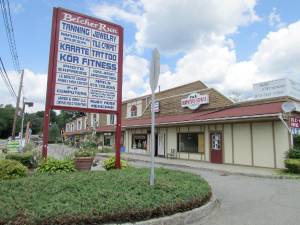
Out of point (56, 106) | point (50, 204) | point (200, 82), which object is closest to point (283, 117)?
point (56, 106)

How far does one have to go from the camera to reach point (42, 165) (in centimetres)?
799

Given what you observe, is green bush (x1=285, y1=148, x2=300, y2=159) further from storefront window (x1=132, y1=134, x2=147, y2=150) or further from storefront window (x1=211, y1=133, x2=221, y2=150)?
storefront window (x1=132, y1=134, x2=147, y2=150)

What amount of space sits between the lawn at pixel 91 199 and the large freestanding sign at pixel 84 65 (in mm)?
2756

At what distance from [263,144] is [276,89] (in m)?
3.82

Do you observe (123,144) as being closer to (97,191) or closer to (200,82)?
(200,82)

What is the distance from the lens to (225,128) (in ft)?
59.6

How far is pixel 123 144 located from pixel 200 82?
1225cm

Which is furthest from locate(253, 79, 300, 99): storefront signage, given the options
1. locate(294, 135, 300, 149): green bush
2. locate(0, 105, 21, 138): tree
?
locate(0, 105, 21, 138): tree

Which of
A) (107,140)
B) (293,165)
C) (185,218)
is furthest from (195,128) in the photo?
(107,140)

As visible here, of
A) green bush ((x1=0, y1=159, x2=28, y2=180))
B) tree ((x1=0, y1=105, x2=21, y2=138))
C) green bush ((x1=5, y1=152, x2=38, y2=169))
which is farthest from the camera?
tree ((x1=0, y1=105, x2=21, y2=138))

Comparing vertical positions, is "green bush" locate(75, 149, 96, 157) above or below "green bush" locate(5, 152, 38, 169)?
above

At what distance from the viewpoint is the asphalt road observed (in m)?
5.41

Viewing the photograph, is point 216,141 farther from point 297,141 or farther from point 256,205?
point 256,205

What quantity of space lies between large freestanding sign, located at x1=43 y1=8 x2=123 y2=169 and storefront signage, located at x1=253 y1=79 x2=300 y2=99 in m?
11.4
